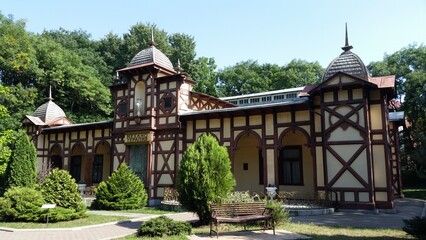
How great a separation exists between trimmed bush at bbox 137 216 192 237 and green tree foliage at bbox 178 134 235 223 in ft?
4.05

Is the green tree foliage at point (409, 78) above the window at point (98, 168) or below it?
above

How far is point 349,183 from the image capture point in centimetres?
1546

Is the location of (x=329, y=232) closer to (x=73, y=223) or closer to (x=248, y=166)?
(x=73, y=223)

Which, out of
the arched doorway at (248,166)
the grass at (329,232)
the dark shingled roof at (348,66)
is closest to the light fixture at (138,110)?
the arched doorway at (248,166)

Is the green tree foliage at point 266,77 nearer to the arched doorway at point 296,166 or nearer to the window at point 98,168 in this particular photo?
the window at point 98,168

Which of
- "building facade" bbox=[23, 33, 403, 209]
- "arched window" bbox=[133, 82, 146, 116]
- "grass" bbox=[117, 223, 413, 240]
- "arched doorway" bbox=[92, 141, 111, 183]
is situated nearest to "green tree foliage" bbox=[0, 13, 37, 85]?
"building facade" bbox=[23, 33, 403, 209]

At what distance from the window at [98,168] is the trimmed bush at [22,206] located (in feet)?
38.2

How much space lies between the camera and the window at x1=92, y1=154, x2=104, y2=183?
25688 mm

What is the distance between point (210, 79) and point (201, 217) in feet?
115

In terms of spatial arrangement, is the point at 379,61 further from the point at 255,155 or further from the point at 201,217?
the point at 201,217

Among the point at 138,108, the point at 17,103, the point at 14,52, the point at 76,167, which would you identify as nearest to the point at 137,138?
the point at 138,108

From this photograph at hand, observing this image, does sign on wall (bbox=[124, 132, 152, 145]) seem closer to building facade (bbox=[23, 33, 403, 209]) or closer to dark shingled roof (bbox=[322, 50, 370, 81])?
building facade (bbox=[23, 33, 403, 209])

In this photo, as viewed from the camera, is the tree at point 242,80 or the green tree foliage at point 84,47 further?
the tree at point 242,80

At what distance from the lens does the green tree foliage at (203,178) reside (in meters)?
11.6
